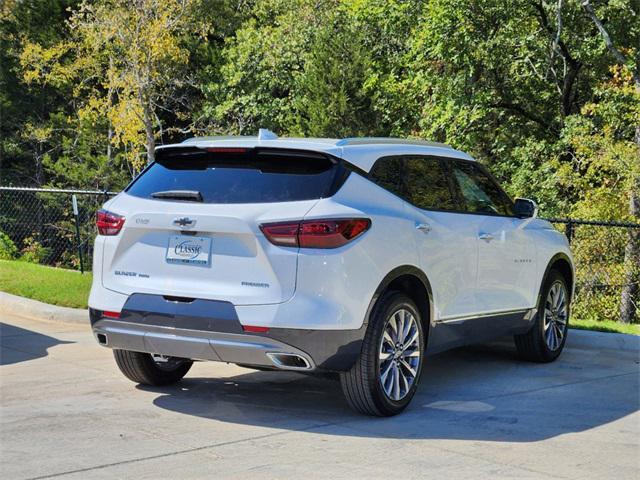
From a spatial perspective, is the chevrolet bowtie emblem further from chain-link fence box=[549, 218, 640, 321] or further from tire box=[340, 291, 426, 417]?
chain-link fence box=[549, 218, 640, 321]

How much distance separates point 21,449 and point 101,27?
3011cm

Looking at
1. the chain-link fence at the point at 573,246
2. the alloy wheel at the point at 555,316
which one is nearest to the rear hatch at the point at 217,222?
the alloy wheel at the point at 555,316

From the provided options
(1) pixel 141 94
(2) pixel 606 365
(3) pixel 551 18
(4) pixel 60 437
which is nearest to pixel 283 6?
(1) pixel 141 94

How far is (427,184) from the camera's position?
6984 mm

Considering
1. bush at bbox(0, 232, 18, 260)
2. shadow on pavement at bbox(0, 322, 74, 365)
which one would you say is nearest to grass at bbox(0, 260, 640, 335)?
shadow on pavement at bbox(0, 322, 74, 365)

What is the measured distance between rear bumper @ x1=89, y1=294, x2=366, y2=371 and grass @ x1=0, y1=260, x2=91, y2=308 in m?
5.23

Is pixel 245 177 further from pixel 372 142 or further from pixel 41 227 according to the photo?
pixel 41 227

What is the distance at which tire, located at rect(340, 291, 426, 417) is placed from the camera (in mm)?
5988

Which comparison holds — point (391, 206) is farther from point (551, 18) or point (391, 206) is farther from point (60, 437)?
point (551, 18)

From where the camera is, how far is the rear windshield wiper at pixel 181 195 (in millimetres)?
6094

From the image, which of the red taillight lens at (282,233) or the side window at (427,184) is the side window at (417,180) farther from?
the red taillight lens at (282,233)

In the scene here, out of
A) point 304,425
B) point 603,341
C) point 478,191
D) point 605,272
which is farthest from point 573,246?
point 304,425

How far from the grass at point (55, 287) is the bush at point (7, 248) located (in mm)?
3334

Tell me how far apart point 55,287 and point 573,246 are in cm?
921
